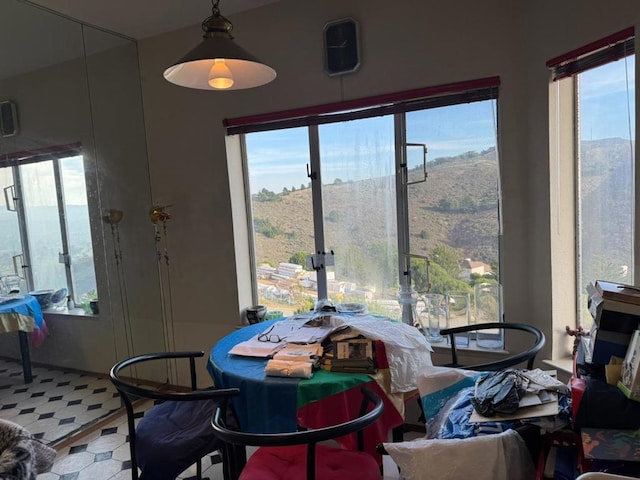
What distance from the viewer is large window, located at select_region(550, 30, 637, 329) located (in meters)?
1.78

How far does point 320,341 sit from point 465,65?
1.63 meters

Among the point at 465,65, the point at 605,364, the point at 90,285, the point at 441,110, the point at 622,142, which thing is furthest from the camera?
the point at 90,285

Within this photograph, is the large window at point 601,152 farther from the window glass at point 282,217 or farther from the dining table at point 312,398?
the window glass at point 282,217

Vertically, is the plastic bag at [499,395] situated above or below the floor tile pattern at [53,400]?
above

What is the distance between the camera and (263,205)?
10.3 ft

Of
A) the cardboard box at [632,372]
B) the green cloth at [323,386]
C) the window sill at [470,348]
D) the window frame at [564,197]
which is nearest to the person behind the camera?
the cardboard box at [632,372]

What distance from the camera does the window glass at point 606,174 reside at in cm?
180

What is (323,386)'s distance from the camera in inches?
65.2

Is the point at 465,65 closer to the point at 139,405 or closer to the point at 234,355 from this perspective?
the point at 234,355

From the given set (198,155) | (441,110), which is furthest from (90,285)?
(441,110)

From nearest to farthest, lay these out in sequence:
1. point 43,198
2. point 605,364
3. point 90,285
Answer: point 605,364 → point 43,198 → point 90,285

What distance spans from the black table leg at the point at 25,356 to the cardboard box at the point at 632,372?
3279 millimetres

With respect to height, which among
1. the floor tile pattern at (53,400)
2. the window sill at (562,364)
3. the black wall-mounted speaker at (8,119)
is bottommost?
the floor tile pattern at (53,400)

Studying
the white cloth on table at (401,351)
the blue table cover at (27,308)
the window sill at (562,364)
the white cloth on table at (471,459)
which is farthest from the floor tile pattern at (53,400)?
the window sill at (562,364)
